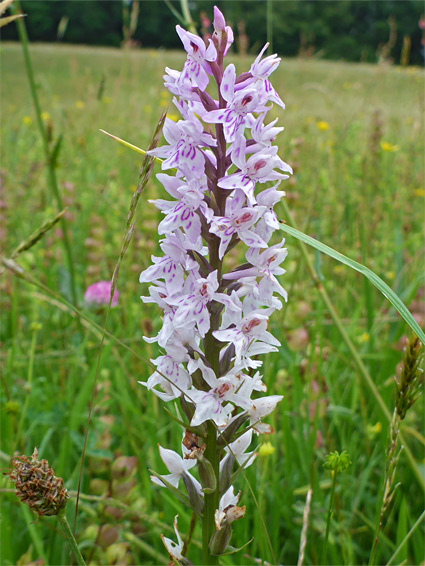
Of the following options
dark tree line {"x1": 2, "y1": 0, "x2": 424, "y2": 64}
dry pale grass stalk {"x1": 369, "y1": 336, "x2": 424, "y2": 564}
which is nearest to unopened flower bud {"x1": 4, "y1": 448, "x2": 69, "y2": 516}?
dry pale grass stalk {"x1": 369, "y1": 336, "x2": 424, "y2": 564}

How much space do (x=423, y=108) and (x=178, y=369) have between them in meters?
2.78

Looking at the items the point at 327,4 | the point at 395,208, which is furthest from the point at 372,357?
the point at 327,4

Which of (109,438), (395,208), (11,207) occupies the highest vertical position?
(395,208)

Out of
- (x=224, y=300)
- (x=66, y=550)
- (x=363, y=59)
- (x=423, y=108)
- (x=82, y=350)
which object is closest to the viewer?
(x=224, y=300)

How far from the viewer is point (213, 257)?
35.9 inches

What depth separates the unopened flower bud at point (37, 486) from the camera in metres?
0.73

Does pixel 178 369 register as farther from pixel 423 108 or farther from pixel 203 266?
pixel 423 108

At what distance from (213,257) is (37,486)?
441 millimetres

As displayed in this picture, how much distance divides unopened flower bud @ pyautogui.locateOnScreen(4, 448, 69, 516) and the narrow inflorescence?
0.72 feet

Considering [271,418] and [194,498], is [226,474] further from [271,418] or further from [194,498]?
[271,418]

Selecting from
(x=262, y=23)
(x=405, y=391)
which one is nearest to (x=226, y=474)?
(x=405, y=391)

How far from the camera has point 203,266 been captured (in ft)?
3.01

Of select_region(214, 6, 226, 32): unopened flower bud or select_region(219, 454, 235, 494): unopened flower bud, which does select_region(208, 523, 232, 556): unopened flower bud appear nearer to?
select_region(219, 454, 235, 494): unopened flower bud

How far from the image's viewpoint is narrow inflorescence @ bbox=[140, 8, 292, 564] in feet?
2.83
